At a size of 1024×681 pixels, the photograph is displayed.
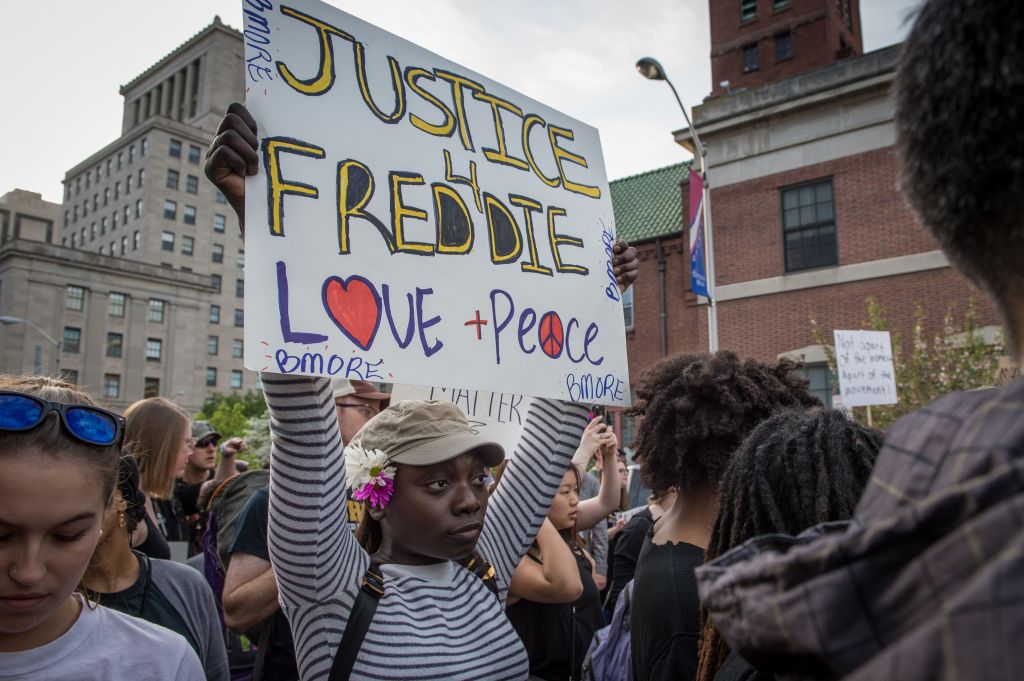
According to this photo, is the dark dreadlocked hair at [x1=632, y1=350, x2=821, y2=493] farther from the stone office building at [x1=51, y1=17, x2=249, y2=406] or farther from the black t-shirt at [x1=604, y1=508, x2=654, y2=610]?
the stone office building at [x1=51, y1=17, x2=249, y2=406]

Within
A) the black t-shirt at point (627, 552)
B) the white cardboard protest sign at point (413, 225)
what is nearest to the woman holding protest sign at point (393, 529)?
the white cardboard protest sign at point (413, 225)

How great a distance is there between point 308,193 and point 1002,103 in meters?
1.76

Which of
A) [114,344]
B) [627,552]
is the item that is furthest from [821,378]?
[114,344]

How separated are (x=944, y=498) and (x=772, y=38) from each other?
72.5 feet

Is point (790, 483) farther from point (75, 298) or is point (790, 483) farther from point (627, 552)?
point (75, 298)

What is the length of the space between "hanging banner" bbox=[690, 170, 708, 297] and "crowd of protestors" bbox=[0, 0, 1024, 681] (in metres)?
8.00

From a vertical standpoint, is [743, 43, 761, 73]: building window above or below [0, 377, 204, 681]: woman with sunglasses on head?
above

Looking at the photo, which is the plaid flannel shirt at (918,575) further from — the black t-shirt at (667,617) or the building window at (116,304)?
the building window at (116,304)

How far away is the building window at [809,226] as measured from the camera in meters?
15.3

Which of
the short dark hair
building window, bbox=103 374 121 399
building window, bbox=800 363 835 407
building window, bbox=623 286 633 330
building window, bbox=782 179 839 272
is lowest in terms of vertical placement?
the short dark hair

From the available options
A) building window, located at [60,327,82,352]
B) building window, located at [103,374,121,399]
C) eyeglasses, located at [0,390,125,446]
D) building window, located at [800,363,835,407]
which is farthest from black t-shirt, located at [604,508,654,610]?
building window, located at [103,374,121,399]

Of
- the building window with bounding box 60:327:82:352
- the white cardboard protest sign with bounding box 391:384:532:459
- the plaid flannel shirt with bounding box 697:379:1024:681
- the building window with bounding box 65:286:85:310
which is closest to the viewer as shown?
the plaid flannel shirt with bounding box 697:379:1024:681

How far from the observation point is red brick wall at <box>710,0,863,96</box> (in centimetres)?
1933

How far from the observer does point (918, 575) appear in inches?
25.1
